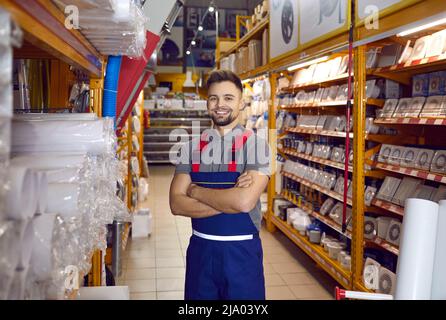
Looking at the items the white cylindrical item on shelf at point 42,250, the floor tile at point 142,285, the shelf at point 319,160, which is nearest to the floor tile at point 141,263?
the floor tile at point 142,285

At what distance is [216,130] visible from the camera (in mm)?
2500

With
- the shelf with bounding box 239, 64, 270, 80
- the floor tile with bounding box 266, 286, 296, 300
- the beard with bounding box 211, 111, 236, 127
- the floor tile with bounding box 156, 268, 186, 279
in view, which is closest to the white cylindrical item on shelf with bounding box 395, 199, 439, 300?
the beard with bounding box 211, 111, 236, 127

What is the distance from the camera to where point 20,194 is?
0.77 metres

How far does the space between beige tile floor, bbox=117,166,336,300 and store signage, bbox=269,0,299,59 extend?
2.58 metres

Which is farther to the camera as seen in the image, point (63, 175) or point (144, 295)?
point (144, 295)

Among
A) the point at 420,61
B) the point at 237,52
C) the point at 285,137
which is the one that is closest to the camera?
the point at 420,61

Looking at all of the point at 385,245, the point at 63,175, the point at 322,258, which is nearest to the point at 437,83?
the point at 385,245

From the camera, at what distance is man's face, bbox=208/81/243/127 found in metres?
2.41

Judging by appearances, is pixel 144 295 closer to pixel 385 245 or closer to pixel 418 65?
pixel 385 245

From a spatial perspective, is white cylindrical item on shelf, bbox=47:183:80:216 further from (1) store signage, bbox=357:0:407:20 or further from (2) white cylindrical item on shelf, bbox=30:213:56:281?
(1) store signage, bbox=357:0:407:20

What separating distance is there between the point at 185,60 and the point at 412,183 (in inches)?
581

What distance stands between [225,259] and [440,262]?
51.3 inches

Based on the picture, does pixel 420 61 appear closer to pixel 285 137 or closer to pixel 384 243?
pixel 384 243
